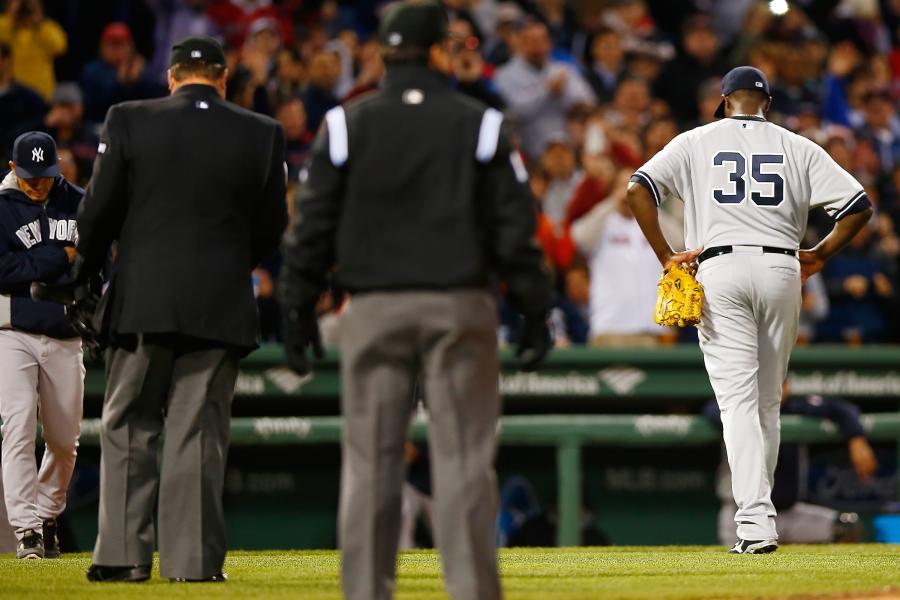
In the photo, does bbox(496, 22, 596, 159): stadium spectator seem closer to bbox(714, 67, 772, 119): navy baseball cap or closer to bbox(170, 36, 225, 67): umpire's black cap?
bbox(714, 67, 772, 119): navy baseball cap

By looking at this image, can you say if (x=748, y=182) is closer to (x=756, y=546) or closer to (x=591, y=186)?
(x=756, y=546)

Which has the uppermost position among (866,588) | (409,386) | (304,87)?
(304,87)

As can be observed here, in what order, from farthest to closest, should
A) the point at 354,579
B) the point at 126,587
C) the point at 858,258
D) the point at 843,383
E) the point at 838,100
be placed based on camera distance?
1. the point at 838,100
2. the point at 858,258
3. the point at 843,383
4. the point at 126,587
5. the point at 354,579

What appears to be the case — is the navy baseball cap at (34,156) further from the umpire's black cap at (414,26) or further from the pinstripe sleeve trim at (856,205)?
the pinstripe sleeve trim at (856,205)

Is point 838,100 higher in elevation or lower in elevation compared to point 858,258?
higher

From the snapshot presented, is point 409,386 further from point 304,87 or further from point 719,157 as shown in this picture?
point 304,87

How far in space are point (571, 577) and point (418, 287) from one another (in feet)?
7.39

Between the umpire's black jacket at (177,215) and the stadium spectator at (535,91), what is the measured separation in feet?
26.5

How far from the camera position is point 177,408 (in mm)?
5809

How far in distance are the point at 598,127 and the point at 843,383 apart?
11.2 feet

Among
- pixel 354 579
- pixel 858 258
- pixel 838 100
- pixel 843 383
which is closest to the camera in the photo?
pixel 354 579

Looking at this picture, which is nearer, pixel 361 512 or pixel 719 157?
pixel 361 512

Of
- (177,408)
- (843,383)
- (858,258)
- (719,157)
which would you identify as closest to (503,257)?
(177,408)

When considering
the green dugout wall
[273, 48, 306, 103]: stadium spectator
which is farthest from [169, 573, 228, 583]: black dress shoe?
[273, 48, 306, 103]: stadium spectator
